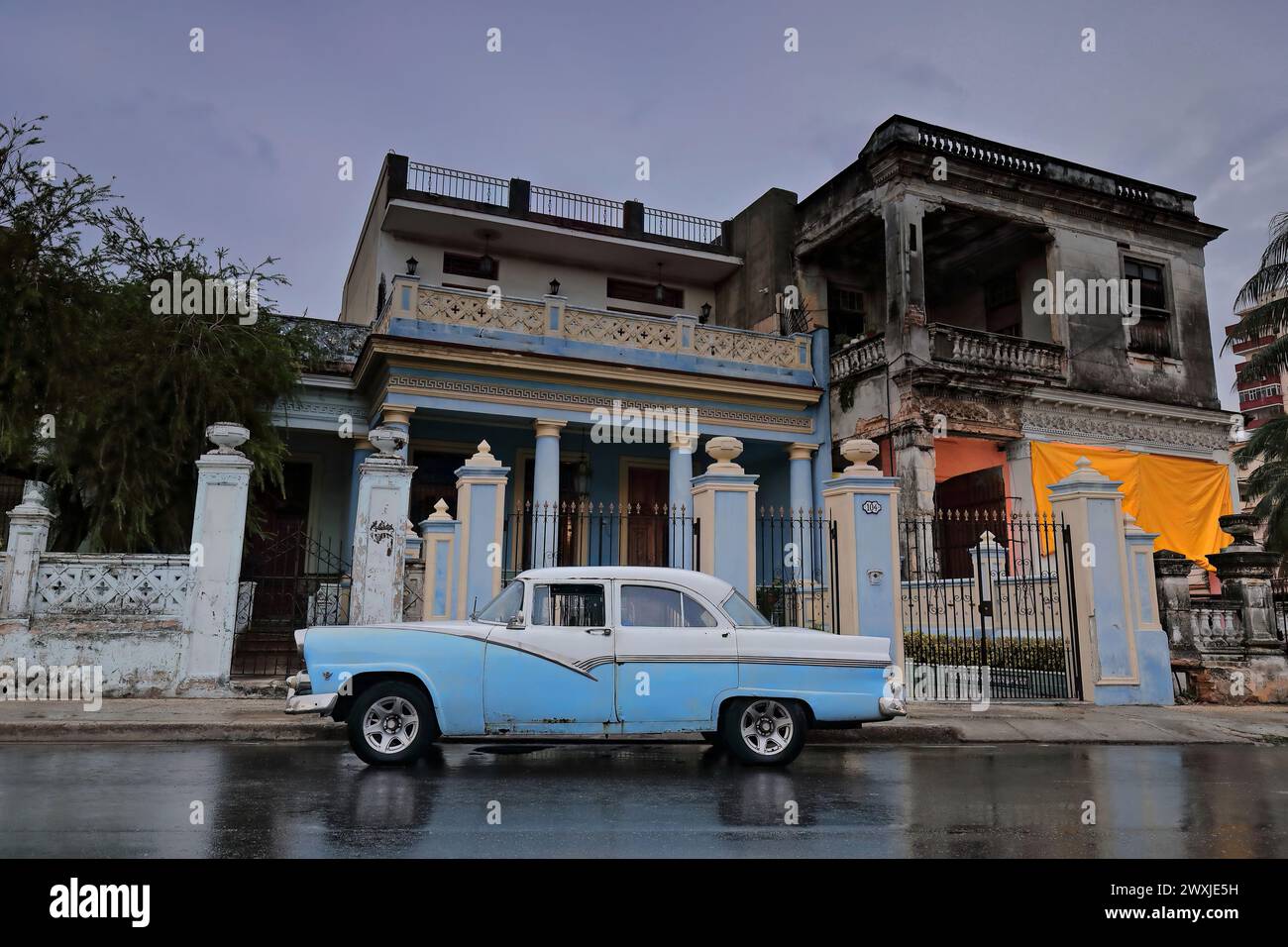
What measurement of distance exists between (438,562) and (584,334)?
594 centimetres

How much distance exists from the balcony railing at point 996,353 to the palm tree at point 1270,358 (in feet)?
15.9

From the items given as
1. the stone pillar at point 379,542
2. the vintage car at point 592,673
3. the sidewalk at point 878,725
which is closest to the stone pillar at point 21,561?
the sidewalk at point 878,725

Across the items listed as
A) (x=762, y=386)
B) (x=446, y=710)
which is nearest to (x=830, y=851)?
(x=446, y=710)

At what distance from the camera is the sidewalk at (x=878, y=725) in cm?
834

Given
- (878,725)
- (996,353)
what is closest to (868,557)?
(878,725)

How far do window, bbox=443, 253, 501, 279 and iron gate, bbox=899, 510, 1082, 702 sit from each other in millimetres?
11545

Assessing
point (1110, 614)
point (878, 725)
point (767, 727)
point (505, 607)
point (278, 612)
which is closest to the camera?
point (767, 727)

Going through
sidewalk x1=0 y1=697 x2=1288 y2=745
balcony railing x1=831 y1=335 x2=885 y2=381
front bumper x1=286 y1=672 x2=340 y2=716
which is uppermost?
balcony railing x1=831 y1=335 x2=885 y2=381

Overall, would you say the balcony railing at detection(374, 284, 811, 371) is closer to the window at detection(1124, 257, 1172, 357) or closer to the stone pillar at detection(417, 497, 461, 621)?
the stone pillar at detection(417, 497, 461, 621)

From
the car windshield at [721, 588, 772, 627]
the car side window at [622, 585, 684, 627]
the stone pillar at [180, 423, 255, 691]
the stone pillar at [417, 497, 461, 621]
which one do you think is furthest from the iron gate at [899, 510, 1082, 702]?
the stone pillar at [180, 423, 255, 691]

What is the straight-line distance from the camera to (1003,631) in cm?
1315

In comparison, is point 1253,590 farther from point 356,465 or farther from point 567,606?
point 356,465

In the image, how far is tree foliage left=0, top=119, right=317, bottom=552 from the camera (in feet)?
38.0

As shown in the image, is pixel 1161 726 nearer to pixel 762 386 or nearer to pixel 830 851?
pixel 830 851
